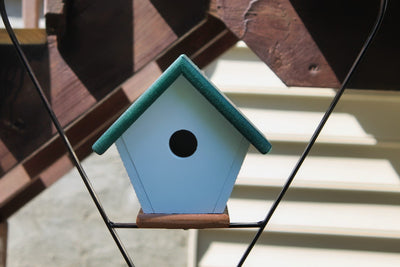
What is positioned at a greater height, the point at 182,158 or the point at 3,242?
the point at 182,158

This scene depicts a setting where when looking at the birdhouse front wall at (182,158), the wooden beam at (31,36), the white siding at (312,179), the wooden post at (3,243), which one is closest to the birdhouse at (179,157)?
the birdhouse front wall at (182,158)

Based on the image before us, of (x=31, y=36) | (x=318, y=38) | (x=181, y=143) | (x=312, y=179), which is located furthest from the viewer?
(x=312, y=179)

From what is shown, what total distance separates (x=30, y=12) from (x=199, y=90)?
805 mm

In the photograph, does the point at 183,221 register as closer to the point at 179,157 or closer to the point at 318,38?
the point at 179,157

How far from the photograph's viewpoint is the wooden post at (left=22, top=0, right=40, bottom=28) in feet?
4.26

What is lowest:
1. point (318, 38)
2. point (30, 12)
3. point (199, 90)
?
point (318, 38)

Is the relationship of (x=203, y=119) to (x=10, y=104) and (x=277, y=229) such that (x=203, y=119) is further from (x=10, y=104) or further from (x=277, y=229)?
(x=277, y=229)

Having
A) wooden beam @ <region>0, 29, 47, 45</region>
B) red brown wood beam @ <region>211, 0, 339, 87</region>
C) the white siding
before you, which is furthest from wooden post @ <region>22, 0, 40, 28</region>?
the white siding

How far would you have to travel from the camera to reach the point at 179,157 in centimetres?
77

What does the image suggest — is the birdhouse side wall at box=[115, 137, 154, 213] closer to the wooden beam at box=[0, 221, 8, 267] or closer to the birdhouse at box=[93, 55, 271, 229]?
the birdhouse at box=[93, 55, 271, 229]

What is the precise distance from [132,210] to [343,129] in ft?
4.30

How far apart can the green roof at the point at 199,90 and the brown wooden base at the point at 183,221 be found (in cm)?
12

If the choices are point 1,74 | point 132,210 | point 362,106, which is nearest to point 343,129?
point 362,106

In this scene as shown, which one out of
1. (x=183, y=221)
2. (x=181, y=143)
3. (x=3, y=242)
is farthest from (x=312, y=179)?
(x=183, y=221)
